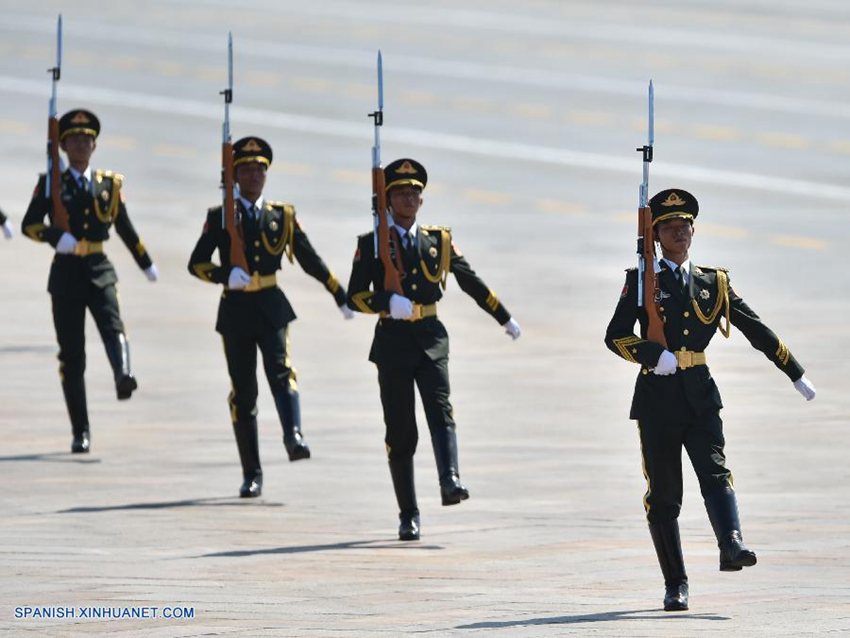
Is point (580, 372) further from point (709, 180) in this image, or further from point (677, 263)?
point (709, 180)

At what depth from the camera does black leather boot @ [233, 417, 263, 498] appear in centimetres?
1505

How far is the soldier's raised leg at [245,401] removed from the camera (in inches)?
595

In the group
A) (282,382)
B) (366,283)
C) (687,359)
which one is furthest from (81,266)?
(687,359)

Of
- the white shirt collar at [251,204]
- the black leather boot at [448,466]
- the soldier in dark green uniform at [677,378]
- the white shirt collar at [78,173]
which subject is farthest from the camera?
the white shirt collar at [78,173]

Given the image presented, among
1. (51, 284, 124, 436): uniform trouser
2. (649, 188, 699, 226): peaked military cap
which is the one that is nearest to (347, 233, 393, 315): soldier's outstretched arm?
(649, 188, 699, 226): peaked military cap

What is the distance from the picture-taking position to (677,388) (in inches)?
448

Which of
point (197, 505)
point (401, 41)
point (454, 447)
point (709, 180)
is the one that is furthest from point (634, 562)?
point (401, 41)

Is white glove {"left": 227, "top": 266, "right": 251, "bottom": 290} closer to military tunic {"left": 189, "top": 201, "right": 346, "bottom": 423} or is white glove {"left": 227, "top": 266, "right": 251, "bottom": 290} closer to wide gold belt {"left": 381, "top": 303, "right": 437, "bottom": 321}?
military tunic {"left": 189, "top": 201, "right": 346, "bottom": 423}

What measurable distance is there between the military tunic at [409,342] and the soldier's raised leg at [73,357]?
3.41 metres

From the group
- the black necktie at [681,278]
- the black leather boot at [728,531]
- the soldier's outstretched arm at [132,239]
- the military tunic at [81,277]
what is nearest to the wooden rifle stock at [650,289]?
the black necktie at [681,278]

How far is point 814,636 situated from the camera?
10.4m

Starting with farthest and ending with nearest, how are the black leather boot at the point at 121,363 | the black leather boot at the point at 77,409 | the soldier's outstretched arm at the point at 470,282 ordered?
the black leather boot at the point at 77,409, the black leather boot at the point at 121,363, the soldier's outstretched arm at the point at 470,282

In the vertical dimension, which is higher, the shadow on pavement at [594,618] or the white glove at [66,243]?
the white glove at [66,243]

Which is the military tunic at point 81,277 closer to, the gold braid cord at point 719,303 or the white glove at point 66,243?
the white glove at point 66,243
